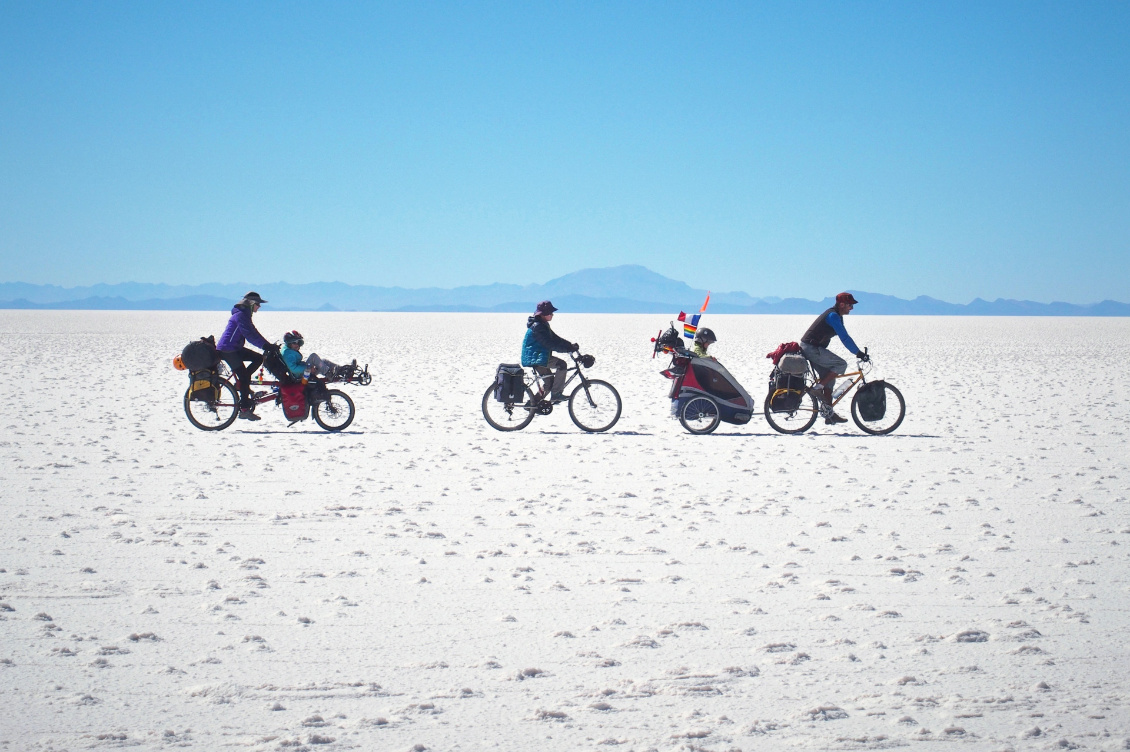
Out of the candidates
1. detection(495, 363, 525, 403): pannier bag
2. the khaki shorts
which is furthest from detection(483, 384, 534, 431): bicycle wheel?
the khaki shorts

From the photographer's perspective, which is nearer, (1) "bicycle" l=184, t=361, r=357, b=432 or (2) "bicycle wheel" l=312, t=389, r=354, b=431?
(1) "bicycle" l=184, t=361, r=357, b=432

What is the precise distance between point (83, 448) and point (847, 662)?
959cm

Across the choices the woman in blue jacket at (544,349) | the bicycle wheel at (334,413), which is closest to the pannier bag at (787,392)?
the woman in blue jacket at (544,349)

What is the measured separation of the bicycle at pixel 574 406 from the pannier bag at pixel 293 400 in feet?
7.98

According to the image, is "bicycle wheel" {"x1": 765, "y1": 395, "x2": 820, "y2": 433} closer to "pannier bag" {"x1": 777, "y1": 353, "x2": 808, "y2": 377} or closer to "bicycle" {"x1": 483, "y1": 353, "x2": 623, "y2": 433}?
"pannier bag" {"x1": 777, "y1": 353, "x2": 808, "y2": 377}

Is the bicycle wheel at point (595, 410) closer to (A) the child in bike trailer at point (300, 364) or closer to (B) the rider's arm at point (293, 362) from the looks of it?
(A) the child in bike trailer at point (300, 364)

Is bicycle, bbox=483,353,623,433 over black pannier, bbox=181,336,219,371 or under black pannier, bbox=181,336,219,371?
under

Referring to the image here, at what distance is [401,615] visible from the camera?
521 cm

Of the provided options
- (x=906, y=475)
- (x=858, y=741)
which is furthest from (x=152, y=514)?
(x=906, y=475)

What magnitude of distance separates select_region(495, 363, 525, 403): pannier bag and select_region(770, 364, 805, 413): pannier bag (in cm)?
325

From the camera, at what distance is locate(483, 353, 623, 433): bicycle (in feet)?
44.4

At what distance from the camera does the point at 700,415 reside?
43.5 ft

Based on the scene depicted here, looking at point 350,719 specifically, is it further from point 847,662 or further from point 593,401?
point 593,401

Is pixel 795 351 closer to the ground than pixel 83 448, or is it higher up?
higher up
